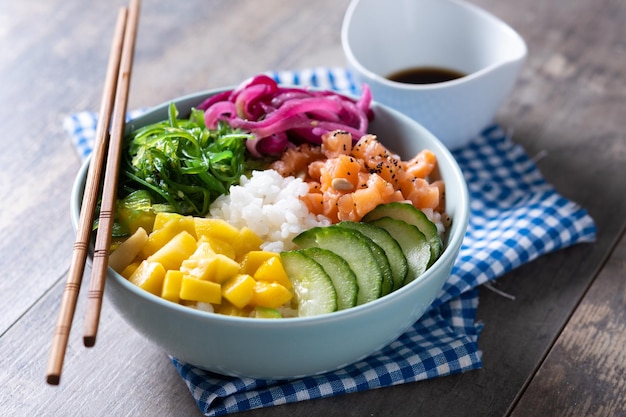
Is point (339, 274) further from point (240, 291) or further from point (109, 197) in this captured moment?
point (109, 197)

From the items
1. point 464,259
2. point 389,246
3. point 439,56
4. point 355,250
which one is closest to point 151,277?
point 355,250

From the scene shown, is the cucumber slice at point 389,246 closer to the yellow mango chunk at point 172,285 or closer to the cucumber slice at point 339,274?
the cucumber slice at point 339,274

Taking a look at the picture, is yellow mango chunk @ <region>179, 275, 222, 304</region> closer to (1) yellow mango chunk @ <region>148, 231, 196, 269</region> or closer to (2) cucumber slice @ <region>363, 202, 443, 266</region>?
(1) yellow mango chunk @ <region>148, 231, 196, 269</region>

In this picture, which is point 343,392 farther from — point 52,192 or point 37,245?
point 52,192

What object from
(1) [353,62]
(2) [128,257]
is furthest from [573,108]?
(2) [128,257]

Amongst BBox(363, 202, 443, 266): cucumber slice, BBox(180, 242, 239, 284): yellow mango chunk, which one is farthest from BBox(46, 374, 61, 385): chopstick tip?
BBox(363, 202, 443, 266): cucumber slice

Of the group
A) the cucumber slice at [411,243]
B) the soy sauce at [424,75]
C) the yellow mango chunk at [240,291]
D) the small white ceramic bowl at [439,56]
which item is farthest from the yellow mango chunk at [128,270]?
the soy sauce at [424,75]
